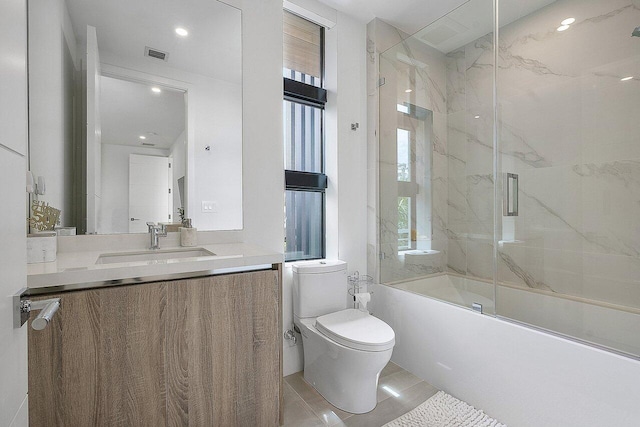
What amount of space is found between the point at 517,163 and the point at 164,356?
2.28m

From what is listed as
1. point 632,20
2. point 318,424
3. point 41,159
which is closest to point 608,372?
point 318,424

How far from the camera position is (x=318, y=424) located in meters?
1.59

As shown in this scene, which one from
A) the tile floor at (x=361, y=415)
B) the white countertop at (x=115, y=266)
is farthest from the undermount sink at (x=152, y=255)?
the tile floor at (x=361, y=415)

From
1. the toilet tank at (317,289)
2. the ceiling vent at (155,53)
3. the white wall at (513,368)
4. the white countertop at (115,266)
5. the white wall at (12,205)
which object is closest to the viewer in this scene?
the white wall at (12,205)

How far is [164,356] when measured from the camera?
3.84 feet

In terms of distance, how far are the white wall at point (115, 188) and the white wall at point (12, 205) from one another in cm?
103

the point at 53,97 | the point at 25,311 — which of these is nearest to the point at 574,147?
the point at 25,311

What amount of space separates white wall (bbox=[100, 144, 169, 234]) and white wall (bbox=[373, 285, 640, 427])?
5.99 feet

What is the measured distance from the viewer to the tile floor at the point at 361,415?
1612 mm

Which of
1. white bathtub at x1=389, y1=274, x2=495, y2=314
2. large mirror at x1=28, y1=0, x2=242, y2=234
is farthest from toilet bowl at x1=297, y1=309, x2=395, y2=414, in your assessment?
large mirror at x1=28, y1=0, x2=242, y2=234

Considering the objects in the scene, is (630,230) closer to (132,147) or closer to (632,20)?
(632,20)

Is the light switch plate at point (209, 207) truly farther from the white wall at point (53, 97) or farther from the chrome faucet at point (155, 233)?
the white wall at point (53, 97)

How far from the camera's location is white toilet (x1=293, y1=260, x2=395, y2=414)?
1589 mm

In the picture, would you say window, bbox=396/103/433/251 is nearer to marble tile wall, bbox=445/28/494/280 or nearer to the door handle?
marble tile wall, bbox=445/28/494/280
